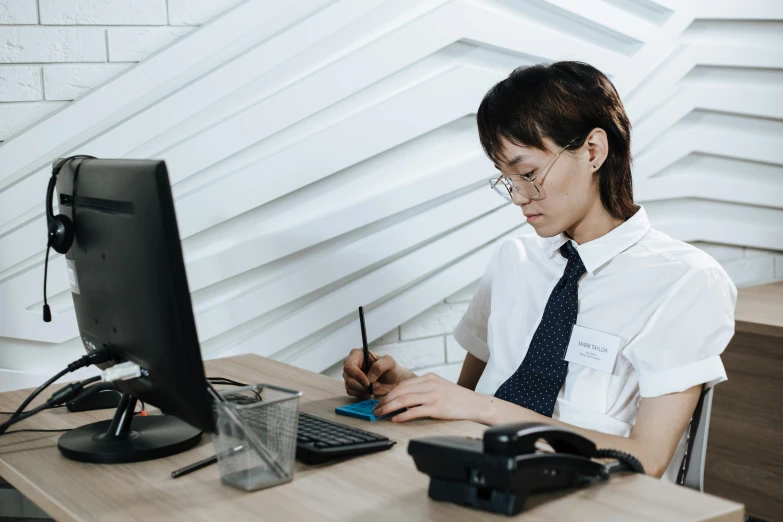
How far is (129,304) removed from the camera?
1.23m

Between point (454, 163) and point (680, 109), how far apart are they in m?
0.87

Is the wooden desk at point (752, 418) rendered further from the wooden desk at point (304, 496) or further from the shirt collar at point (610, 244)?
the wooden desk at point (304, 496)

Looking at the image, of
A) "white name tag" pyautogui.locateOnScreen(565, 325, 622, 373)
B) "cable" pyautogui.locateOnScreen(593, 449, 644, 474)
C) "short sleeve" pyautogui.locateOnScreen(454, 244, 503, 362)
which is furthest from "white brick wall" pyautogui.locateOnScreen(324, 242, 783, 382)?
"cable" pyautogui.locateOnScreen(593, 449, 644, 474)

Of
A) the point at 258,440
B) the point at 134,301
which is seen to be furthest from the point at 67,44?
the point at 258,440

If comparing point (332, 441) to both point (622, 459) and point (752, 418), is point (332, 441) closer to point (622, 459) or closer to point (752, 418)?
point (622, 459)

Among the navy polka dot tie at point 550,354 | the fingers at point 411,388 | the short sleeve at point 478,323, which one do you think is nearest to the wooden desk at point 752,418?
the short sleeve at point 478,323

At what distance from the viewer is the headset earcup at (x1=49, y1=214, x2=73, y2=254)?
137 centimetres

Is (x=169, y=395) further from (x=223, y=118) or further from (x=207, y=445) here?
(x=223, y=118)

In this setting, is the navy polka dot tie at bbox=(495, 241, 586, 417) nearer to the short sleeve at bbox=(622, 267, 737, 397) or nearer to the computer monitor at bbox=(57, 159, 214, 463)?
the short sleeve at bbox=(622, 267, 737, 397)

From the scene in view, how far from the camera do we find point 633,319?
1.59m

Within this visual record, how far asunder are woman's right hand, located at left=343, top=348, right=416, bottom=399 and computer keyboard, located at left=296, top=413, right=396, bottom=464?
9.8 inches

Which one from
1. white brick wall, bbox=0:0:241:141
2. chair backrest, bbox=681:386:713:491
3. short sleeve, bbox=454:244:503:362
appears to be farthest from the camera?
short sleeve, bbox=454:244:503:362

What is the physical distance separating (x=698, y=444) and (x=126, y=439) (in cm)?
97

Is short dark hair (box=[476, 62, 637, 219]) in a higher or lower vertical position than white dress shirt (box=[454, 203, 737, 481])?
higher
